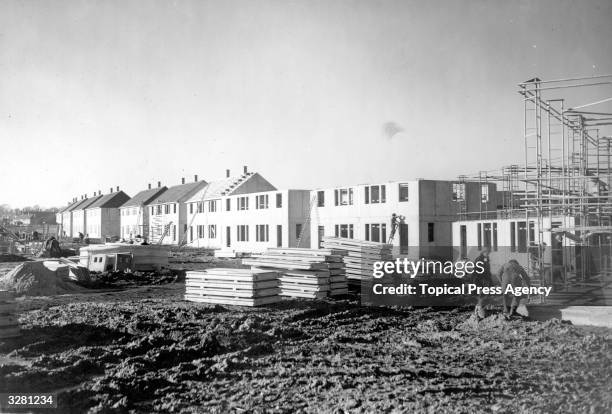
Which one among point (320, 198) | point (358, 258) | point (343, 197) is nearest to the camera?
point (358, 258)

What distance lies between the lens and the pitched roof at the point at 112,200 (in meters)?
82.8

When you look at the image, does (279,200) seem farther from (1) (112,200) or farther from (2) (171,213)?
(1) (112,200)

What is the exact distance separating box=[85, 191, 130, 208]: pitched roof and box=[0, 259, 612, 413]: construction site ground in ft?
236

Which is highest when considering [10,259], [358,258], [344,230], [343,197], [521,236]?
[343,197]

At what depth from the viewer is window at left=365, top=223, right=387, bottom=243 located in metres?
30.4

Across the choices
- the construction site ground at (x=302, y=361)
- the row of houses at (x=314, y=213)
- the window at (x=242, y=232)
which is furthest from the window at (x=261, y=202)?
the construction site ground at (x=302, y=361)

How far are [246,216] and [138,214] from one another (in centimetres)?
3259

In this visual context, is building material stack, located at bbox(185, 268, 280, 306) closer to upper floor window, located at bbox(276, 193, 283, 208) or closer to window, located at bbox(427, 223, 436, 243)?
window, located at bbox(427, 223, 436, 243)

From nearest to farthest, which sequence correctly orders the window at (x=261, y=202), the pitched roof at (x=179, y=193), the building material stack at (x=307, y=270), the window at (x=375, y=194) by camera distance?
the building material stack at (x=307, y=270) < the window at (x=375, y=194) < the window at (x=261, y=202) < the pitched roof at (x=179, y=193)

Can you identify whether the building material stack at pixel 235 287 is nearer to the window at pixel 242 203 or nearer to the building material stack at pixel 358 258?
the building material stack at pixel 358 258

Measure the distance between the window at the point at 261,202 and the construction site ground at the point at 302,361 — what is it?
2543cm

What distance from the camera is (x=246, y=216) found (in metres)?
42.5

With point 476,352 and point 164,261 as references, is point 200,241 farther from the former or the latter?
point 476,352

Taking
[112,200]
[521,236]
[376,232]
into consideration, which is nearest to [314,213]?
[376,232]
